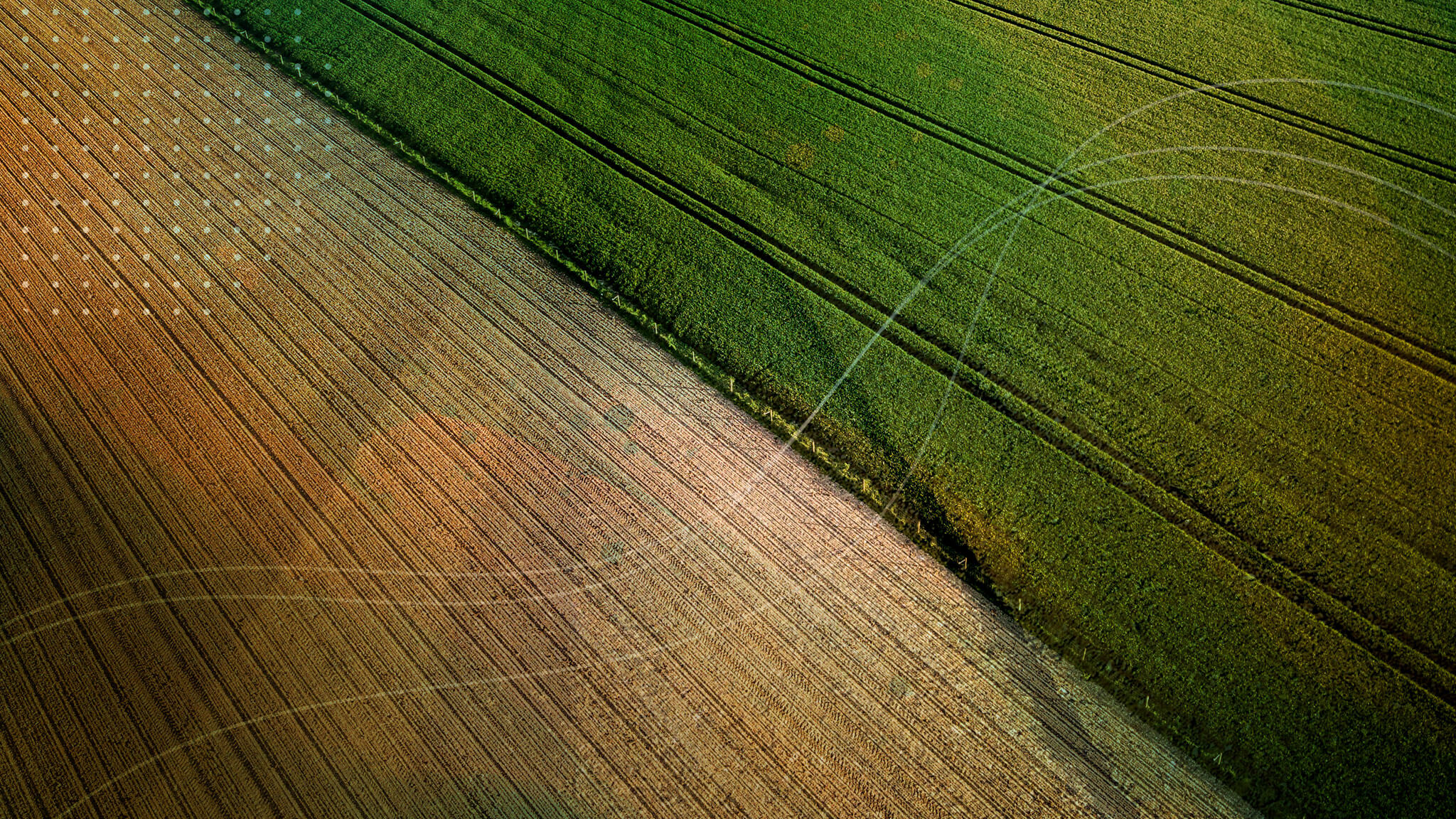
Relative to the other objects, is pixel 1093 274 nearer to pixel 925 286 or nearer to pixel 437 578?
pixel 925 286

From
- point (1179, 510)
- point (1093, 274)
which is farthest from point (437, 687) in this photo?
point (1093, 274)

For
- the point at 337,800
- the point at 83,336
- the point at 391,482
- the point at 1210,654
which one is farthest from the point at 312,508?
the point at 1210,654
